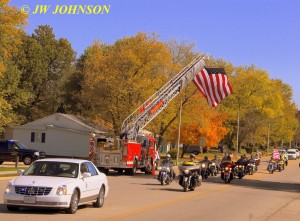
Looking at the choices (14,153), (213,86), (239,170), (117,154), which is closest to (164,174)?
(117,154)

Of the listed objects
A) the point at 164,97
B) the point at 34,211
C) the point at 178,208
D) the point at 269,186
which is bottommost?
the point at 269,186

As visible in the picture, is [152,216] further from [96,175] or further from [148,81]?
[148,81]

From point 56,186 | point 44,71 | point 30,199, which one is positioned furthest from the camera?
point 44,71

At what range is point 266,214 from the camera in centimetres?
1694

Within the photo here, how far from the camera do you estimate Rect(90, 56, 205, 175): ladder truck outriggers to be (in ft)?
113

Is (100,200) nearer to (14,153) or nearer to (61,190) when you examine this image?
(61,190)

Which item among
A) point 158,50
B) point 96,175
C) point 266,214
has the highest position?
point 158,50

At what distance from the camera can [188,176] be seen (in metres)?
24.4

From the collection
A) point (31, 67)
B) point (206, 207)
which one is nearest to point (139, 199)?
point (206, 207)

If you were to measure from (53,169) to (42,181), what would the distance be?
42.6 inches

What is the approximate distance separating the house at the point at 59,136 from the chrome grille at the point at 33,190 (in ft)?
140

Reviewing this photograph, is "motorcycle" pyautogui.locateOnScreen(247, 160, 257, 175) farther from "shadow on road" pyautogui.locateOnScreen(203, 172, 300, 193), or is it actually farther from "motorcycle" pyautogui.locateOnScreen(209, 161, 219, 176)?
"shadow on road" pyautogui.locateOnScreen(203, 172, 300, 193)

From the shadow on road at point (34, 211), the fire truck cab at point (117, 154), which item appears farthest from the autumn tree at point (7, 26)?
the shadow on road at point (34, 211)

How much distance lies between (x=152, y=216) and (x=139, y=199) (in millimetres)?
4797
